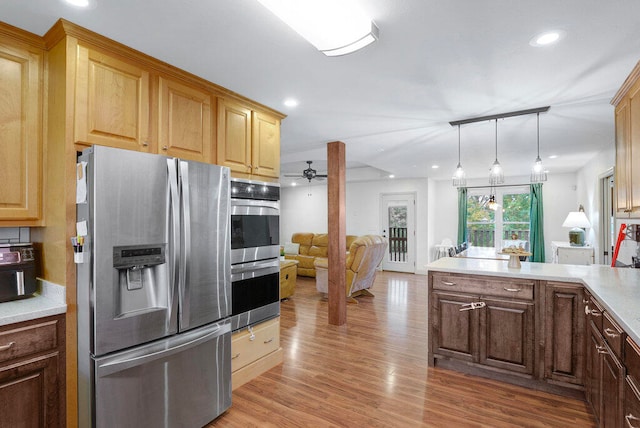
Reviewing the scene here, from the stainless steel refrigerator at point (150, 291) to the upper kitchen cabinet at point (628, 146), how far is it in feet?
9.28

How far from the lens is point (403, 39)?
6.25ft

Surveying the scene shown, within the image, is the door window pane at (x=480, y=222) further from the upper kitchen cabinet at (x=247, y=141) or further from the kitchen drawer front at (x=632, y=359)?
the kitchen drawer front at (x=632, y=359)

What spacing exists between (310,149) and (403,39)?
310 centimetres

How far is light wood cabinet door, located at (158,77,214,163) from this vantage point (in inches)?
86.0

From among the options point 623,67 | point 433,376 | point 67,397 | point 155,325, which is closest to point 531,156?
point 623,67

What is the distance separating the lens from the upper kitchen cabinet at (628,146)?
2135mm

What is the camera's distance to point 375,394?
2545mm

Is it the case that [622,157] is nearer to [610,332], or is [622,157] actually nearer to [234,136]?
[610,332]

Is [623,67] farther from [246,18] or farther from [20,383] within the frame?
[20,383]

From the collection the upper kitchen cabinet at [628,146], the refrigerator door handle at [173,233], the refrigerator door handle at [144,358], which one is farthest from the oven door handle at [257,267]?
the upper kitchen cabinet at [628,146]

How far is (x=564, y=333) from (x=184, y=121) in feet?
10.8

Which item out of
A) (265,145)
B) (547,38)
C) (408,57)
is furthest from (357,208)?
(547,38)

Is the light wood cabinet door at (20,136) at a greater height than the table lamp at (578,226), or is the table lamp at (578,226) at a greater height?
the light wood cabinet door at (20,136)

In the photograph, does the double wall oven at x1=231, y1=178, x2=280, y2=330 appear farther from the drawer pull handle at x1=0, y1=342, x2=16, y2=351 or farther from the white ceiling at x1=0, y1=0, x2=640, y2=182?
the drawer pull handle at x1=0, y1=342, x2=16, y2=351
